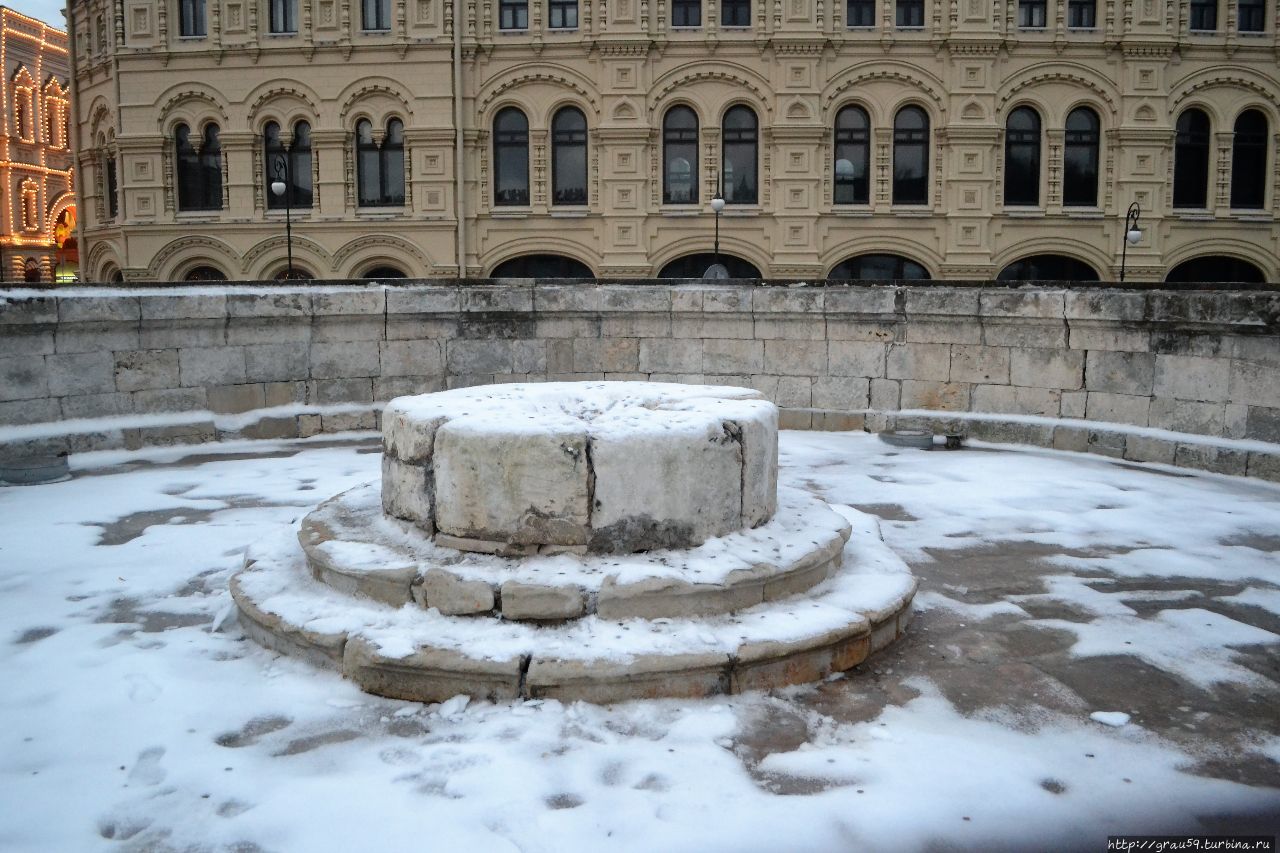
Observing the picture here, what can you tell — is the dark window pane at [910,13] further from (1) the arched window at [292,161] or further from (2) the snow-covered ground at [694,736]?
(2) the snow-covered ground at [694,736]

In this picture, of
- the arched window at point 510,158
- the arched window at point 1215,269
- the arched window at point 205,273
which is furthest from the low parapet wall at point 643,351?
the arched window at point 1215,269

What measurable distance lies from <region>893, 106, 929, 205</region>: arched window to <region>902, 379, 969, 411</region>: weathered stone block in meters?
14.1

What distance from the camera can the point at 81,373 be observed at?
26.0ft

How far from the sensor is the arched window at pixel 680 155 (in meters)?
21.8

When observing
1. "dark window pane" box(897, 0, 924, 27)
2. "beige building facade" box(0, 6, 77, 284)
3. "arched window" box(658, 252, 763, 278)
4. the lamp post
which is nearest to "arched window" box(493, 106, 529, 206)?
"arched window" box(658, 252, 763, 278)

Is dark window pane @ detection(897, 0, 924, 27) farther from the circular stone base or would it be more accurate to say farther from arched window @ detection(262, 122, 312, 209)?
the circular stone base

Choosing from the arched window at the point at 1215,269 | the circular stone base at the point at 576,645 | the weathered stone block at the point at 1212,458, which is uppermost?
the arched window at the point at 1215,269

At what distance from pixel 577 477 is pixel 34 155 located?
5006 centimetres

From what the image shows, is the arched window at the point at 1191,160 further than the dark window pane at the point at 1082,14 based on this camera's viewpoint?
Yes

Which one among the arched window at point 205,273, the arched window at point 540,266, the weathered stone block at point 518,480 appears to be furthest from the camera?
the arched window at point 205,273

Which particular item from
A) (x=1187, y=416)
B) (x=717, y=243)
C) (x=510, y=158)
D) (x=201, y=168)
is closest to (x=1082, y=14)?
(x=717, y=243)

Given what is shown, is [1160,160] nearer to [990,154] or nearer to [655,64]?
[990,154]

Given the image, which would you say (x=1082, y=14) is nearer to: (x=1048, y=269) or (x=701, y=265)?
(x=1048, y=269)

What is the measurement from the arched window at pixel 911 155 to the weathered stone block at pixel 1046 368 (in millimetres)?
14318
